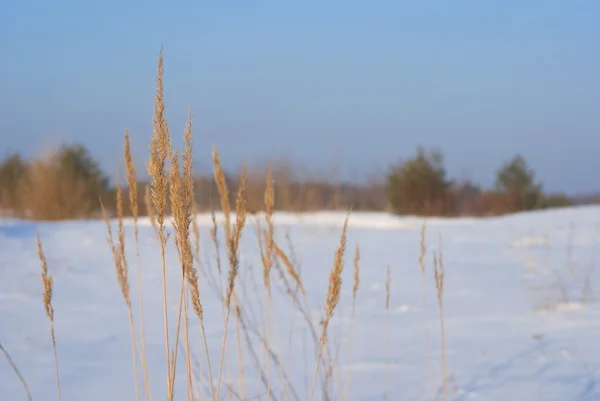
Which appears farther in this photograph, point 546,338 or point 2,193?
point 2,193

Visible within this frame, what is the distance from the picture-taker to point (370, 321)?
4.25m

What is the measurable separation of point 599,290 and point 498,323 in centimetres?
136

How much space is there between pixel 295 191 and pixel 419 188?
3200 mm

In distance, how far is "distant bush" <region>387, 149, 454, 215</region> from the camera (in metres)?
16.9

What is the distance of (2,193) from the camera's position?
1471 centimetres

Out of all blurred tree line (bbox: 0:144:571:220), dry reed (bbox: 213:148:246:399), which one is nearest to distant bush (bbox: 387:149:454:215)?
blurred tree line (bbox: 0:144:571:220)

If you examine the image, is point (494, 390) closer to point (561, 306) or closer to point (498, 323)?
point (498, 323)

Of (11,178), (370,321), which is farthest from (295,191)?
(370,321)

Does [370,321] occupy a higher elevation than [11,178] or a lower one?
lower

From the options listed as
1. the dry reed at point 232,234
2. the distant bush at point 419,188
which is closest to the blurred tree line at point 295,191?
the distant bush at point 419,188

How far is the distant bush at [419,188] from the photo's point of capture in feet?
55.4

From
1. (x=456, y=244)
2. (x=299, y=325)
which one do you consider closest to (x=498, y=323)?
(x=299, y=325)

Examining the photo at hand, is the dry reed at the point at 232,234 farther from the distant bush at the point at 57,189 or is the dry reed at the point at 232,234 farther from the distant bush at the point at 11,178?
the distant bush at the point at 11,178

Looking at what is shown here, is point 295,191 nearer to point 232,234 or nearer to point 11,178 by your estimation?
point 11,178
